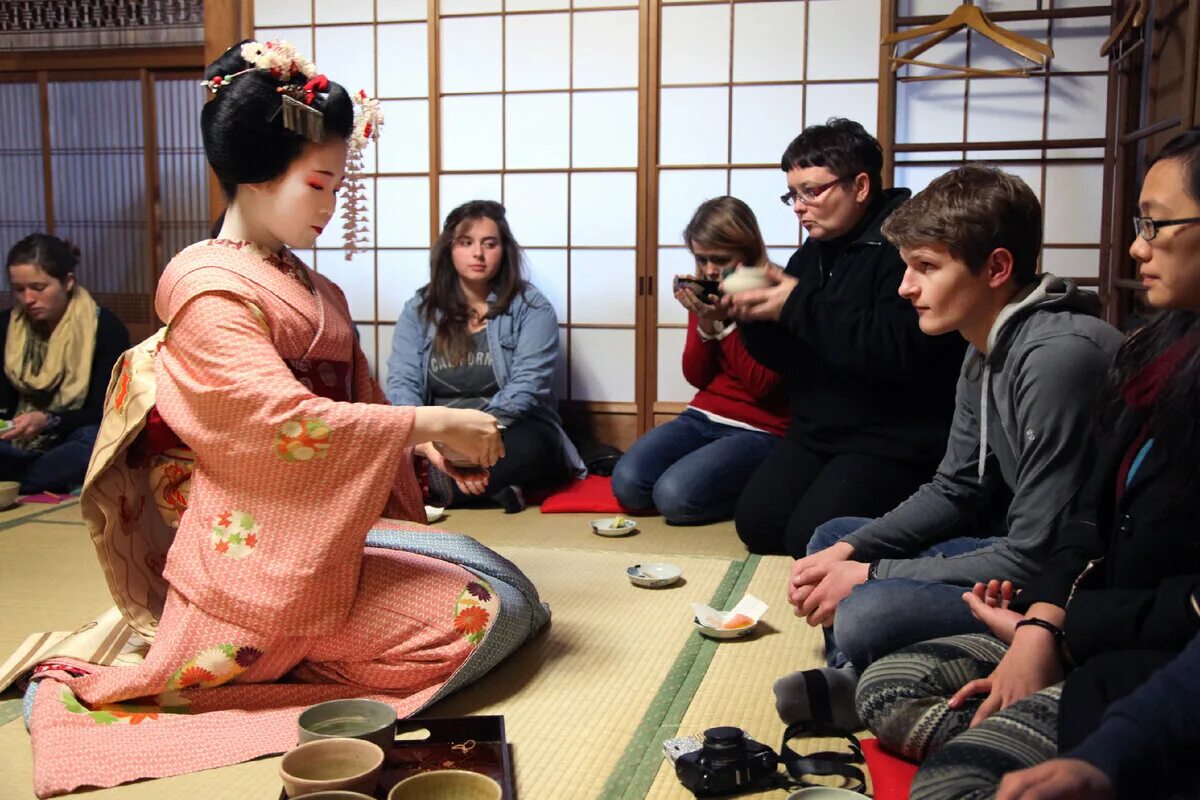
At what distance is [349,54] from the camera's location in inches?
195

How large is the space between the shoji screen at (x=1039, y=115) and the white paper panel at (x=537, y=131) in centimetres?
144

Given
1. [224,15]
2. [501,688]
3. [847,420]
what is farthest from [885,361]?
[224,15]

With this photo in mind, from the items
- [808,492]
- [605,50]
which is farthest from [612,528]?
[605,50]

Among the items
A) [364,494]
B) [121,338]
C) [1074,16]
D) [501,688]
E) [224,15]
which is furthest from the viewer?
[224,15]

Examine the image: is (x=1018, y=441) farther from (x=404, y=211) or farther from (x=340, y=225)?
(x=340, y=225)

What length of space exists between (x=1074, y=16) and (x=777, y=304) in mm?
2067

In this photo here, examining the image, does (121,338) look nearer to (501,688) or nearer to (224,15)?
(224,15)

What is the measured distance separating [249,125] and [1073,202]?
3.38 metres

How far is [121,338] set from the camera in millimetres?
4477

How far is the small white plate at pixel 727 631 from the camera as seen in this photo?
2.46 metres

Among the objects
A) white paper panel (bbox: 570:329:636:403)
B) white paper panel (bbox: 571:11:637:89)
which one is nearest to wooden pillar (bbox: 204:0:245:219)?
white paper panel (bbox: 571:11:637:89)

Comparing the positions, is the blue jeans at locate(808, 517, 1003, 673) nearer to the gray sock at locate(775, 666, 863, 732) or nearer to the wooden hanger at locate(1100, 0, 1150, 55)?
the gray sock at locate(775, 666, 863, 732)

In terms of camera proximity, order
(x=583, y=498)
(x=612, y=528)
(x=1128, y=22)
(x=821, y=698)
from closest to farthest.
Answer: (x=821, y=698)
(x=612, y=528)
(x=1128, y=22)
(x=583, y=498)

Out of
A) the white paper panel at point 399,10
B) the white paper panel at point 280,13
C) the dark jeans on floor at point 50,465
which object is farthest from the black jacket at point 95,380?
the white paper panel at point 399,10
